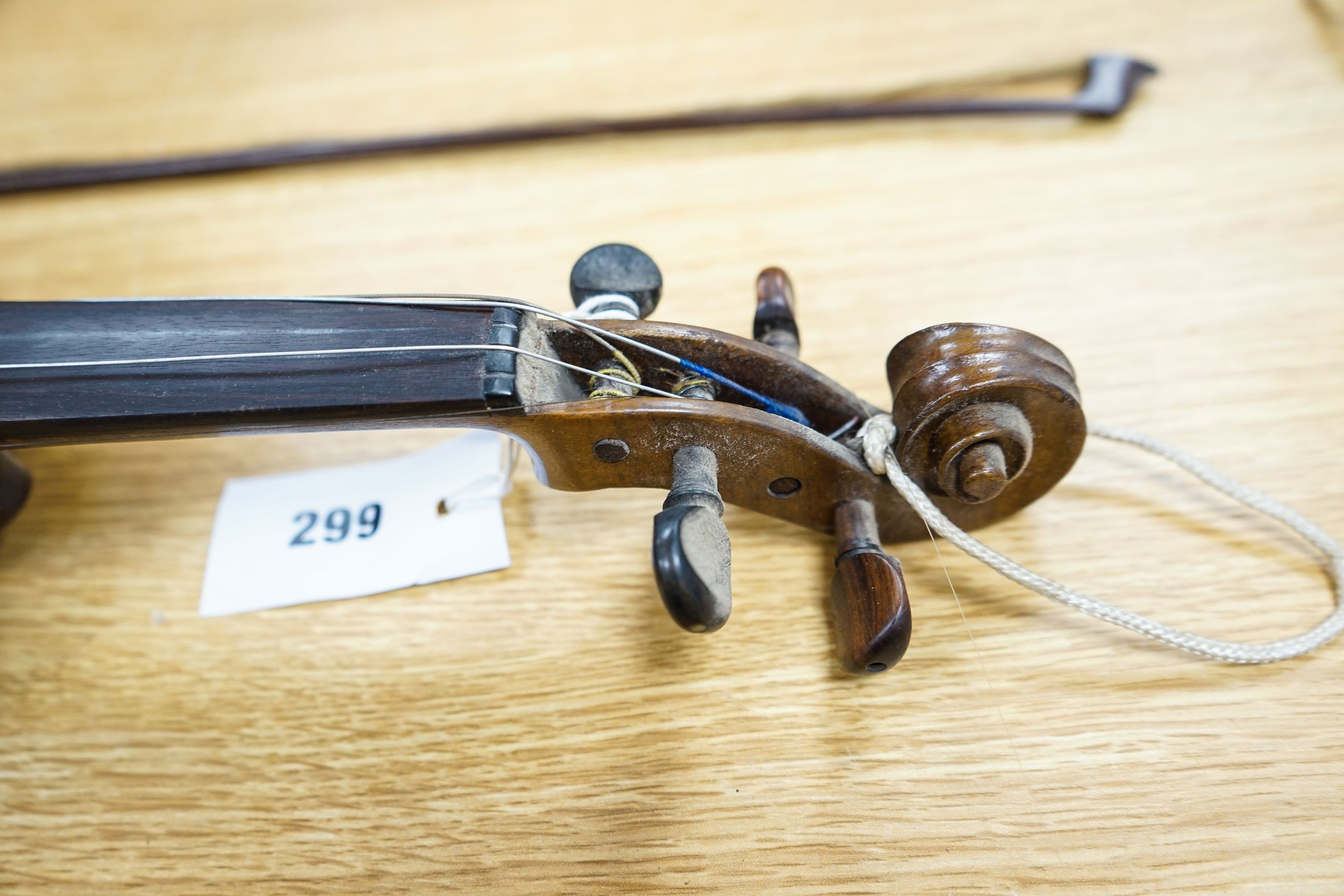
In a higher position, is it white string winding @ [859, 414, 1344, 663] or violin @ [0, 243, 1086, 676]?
violin @ [0, 243, 1086, 676]

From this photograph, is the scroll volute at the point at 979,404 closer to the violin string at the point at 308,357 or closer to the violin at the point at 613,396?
the violin at the point at 613,396

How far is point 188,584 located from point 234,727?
0.19 m

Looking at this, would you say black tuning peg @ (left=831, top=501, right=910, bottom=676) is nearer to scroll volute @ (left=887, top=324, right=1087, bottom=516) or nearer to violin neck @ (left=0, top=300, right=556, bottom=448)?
scroll volute @ (left=887, top=324, right=1087, bottom=516)

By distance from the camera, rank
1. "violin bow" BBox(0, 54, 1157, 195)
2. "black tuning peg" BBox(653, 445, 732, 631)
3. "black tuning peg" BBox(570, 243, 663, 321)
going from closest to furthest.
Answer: "black tuning peg" BBox(653, 445, 732, 631), "black tuning peg" BBox(570, 243, 663, 321), "violin bow" BBox(0, 54, 1157, 195)

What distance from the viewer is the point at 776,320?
83 centimetres

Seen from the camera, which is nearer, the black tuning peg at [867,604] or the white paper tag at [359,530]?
the black tuning peg at [867,604]

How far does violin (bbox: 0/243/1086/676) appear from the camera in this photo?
0.67 metres

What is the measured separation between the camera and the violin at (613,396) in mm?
668

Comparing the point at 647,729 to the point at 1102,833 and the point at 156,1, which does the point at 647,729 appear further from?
the point at 156,1

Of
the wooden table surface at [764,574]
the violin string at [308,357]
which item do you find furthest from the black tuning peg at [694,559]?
the wooden table surface at [764,574]

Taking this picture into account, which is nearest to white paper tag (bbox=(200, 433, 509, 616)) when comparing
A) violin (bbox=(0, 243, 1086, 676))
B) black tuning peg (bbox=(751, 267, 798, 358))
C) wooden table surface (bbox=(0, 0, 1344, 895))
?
wooden table surface (bbox=(0, 0, 1344, 895))

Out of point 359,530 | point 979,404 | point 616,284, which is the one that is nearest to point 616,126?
point 616,284

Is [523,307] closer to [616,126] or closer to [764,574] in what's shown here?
[764,574]

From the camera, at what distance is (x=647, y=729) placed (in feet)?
2.54
